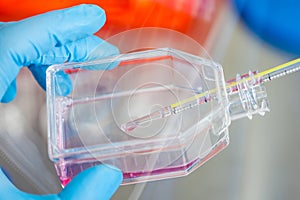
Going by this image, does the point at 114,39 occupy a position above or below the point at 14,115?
above

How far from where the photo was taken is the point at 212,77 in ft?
2.66

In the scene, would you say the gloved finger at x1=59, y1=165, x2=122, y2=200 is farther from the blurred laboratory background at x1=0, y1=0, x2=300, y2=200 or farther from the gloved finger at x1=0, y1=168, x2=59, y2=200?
the blurred laboratory background at x1=0, y1=0, x2=300, y2=200

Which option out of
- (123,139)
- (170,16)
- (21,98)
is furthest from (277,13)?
(21,98)

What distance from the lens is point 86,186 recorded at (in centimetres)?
79

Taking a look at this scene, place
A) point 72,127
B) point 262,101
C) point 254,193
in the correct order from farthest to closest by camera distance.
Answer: point 254,193
point 72,127
point 262,101

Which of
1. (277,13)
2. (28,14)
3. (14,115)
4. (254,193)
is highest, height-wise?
(28,14)

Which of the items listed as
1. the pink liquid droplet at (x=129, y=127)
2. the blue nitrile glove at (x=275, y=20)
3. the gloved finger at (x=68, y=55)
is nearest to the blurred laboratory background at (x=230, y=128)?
the blue nitrile glove at (x=275, y=20)

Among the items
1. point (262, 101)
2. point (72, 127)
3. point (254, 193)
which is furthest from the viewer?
point (254, 193)

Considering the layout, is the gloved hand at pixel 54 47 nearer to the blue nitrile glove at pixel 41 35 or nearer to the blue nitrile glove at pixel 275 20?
the blue nitrile glove at pixel 41 35

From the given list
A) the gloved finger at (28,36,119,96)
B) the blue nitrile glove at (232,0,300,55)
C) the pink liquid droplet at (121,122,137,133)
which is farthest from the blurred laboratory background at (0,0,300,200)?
the pink liquid droplet at (121,122,137,133)

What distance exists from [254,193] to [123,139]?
43 cm

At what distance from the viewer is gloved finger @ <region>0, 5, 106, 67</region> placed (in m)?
0.86

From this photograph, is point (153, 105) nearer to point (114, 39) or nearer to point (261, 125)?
point (114, 39)

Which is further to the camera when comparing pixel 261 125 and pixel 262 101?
pixel 261 125
